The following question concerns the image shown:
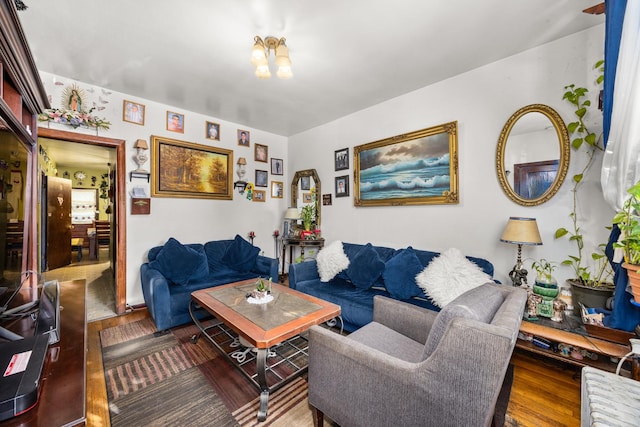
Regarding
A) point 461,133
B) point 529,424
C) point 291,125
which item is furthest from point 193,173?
point 529,424

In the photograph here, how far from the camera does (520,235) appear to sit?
6.60 ft

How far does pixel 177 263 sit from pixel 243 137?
231cm

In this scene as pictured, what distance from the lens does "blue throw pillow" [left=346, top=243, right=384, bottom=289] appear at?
8.69 feet

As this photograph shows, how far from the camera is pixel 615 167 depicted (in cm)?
157

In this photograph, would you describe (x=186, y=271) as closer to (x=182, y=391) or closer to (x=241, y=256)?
(x=241, y=256)

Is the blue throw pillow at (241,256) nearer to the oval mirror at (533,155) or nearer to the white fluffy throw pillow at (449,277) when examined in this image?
the white fluffy throw pillow at (449,277)

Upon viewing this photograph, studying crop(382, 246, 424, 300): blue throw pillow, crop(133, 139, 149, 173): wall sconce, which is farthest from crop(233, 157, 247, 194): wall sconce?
crop(382, 246, 424, 300): blue throw pillow

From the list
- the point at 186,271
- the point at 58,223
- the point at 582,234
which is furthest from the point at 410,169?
the point at 58,223

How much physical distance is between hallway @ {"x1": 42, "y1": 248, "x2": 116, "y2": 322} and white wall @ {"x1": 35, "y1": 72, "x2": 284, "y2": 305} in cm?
37

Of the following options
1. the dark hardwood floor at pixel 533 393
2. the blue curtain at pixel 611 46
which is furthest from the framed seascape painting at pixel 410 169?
the dark hardwood floor at pixel 533 393

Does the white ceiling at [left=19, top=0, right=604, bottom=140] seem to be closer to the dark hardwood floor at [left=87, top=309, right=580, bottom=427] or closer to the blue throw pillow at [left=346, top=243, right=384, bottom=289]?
the blue throw pillow at [left=346, top=243, right=384, bottom=289]

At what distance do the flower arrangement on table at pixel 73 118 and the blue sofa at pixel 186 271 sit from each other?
1.57 metres

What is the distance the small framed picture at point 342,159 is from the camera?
3.79m

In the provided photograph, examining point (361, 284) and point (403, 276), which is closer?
point (403, 276)
